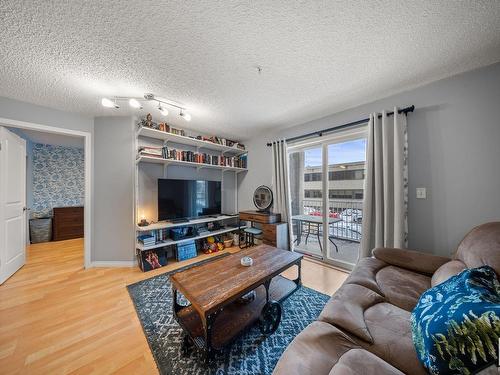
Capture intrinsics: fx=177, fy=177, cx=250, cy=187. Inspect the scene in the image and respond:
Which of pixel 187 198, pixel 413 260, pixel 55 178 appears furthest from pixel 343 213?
pixel 55 178

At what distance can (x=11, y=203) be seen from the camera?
2363 mm

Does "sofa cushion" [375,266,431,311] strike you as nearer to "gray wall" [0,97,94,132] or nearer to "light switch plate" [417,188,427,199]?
"light switch plate" [417,188,427,199]

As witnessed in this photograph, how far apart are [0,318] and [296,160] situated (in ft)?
12.8

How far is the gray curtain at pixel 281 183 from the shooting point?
10.3 ft

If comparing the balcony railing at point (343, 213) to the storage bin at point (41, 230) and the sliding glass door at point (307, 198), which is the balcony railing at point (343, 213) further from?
the storage bin at point (41, 230)

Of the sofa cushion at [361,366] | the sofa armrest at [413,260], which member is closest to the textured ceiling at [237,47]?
the sofa armrest at [413,260]

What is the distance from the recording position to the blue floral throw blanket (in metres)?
0.61

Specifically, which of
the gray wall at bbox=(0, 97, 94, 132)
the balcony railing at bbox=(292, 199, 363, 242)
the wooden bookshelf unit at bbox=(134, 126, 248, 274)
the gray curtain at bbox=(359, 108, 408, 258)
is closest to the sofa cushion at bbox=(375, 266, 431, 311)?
the gray curtain at bbox=(359, 108, 408, 258)

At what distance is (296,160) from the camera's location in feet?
10.9

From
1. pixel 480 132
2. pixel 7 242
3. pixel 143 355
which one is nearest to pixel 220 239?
pixel 143 355

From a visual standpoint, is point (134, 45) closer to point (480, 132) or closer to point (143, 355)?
point (143, 355)

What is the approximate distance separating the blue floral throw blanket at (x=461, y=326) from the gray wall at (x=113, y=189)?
3150mm

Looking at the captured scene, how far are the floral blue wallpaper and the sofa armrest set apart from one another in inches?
237

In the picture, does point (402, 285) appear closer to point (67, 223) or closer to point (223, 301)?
point (223, 301)
